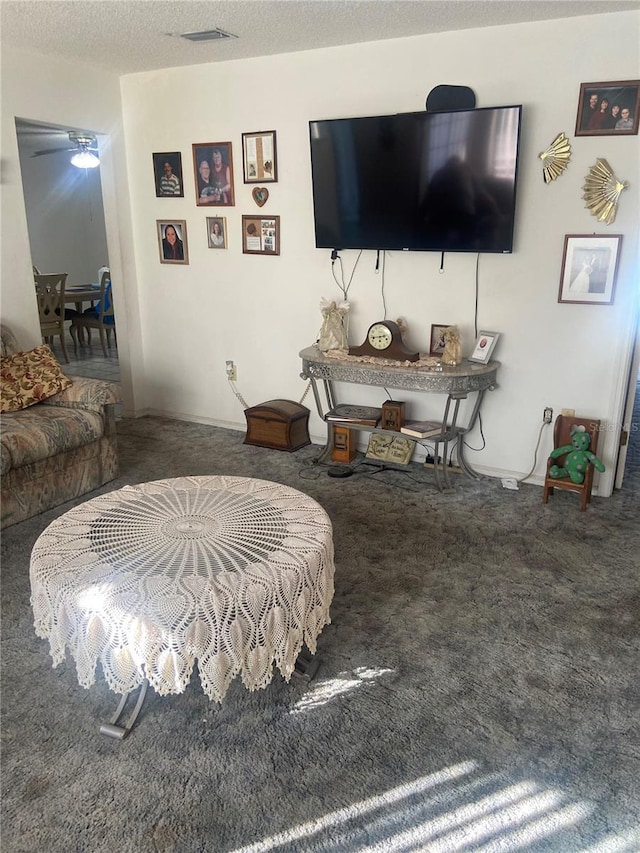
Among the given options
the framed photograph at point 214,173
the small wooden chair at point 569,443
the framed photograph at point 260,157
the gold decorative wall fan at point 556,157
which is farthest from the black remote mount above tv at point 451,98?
the small wooden chair at point 569,443

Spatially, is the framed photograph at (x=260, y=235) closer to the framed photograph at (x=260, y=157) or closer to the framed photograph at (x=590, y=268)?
the framed photograph at (x=260, y=157)

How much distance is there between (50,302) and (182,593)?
554 cm

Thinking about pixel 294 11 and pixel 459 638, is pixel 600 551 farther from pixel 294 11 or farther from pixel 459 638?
pixel 294 11

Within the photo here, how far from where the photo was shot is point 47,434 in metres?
3.19

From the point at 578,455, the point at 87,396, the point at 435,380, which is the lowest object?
the point at 578,455

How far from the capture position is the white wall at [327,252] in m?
3.22

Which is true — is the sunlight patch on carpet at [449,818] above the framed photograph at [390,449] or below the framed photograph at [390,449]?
below

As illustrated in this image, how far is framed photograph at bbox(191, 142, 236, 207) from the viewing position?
4.21 m

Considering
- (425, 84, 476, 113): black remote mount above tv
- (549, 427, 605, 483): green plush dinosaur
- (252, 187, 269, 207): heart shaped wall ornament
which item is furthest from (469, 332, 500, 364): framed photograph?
(252, 187, 269, 207): heart shaped wall ornament

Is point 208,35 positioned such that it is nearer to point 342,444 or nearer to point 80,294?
point 342,444

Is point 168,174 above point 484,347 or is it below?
above

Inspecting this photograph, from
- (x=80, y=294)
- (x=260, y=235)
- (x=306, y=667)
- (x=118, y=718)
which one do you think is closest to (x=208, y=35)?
(x=260, y=235)

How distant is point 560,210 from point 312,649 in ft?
8.42

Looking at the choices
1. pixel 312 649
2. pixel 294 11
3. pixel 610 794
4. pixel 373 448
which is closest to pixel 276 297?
pixel 373 448
